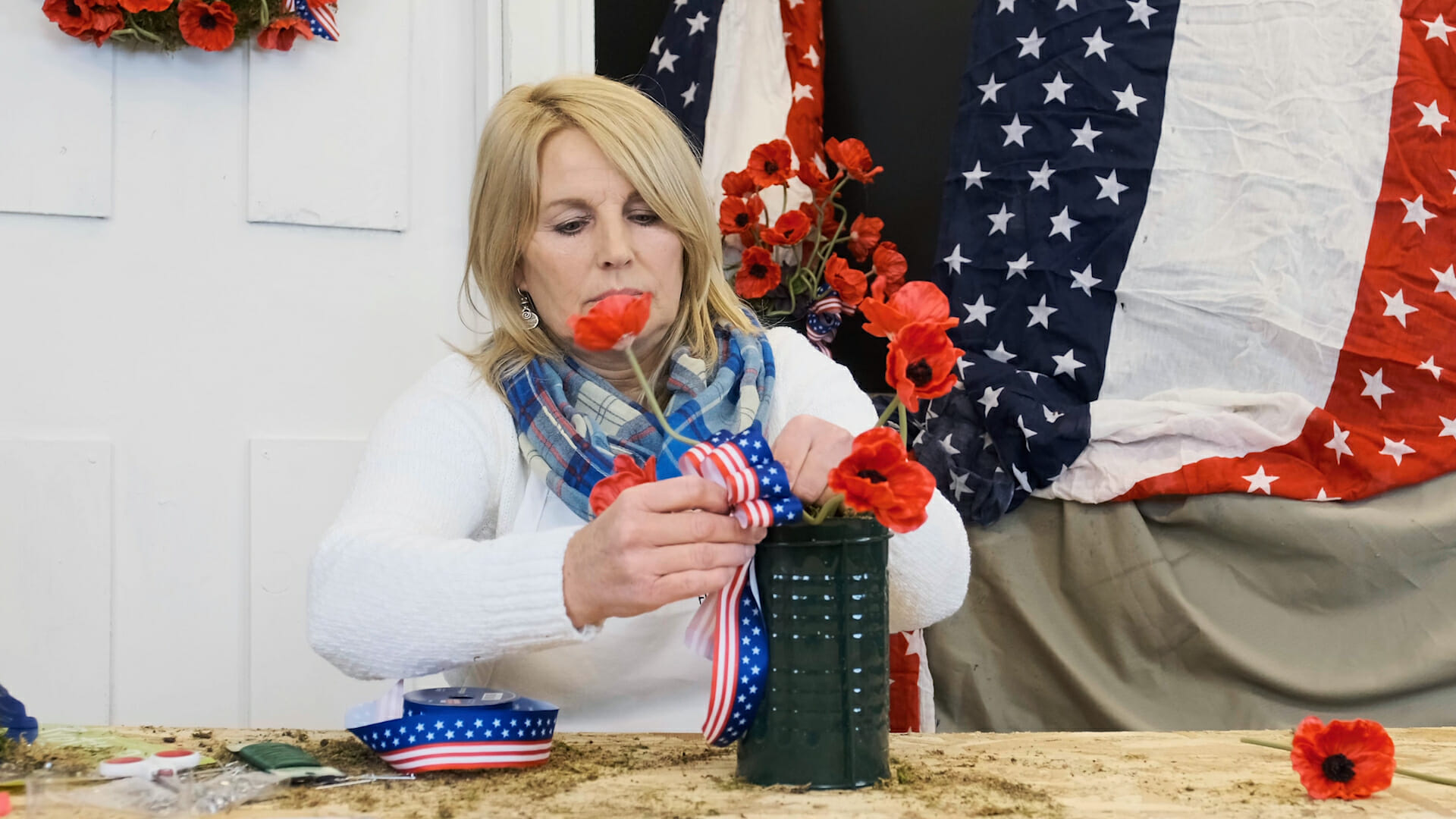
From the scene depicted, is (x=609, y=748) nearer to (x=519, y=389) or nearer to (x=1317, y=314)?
(x=519, y=389)

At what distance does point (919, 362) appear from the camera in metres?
0.77

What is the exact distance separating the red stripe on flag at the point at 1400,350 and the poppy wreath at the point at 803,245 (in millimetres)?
618

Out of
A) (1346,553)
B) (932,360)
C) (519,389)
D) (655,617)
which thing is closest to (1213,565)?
(1346,553)

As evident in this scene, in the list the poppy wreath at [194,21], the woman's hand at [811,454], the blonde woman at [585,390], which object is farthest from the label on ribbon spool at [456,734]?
the poppy wreath at [194,21]

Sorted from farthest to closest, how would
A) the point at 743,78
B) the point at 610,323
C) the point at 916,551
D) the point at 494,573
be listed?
the point at 743,78, the point at 916,551, the point at 494,573, the point at 610,323

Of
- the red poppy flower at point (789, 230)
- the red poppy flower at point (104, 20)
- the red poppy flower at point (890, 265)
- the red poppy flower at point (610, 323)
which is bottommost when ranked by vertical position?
the red poppy flower at point (610, 323)

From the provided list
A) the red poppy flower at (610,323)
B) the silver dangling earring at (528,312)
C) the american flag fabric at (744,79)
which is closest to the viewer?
the red poppy flower at (610,323)

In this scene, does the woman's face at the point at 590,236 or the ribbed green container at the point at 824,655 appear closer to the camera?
the ribbed green container at the point at 824,655

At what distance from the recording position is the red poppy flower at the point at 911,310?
0.77 m

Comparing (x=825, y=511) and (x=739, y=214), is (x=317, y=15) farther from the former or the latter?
(x=825, y=511)

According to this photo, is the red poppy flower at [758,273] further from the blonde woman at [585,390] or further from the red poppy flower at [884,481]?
the red poppy flower at [884,481]

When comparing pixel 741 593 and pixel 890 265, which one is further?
pixel 890 265

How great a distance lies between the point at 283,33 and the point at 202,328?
53 cm

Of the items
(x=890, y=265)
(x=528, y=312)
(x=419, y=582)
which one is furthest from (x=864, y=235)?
(x=419, y=582)
